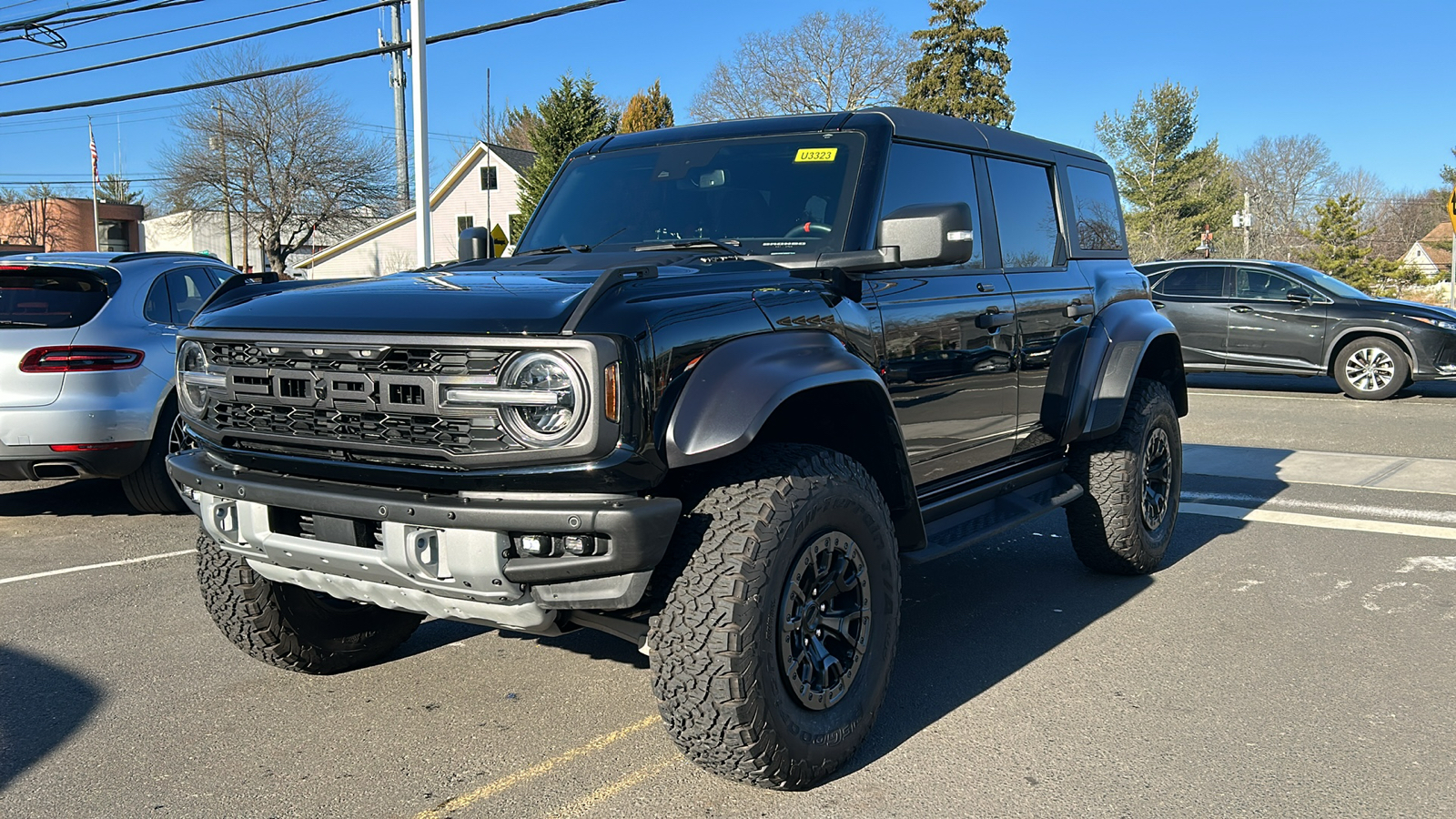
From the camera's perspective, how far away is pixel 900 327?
412cm

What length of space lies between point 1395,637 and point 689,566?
3383mm

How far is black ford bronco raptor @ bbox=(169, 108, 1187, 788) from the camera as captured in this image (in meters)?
2.96

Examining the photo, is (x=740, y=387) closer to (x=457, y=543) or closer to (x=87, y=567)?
(x=457, y=543)

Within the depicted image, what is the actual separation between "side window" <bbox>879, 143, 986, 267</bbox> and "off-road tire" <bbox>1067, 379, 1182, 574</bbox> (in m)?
1.32

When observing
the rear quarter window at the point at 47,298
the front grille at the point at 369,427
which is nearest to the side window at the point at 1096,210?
the front grille at the point at 369,427

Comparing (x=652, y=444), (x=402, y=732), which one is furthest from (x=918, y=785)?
(x=402, y=732)

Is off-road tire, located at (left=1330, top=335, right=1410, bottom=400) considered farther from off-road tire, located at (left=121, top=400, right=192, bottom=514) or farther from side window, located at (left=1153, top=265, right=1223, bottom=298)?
off-road tire, located at (left=121, top=400, right=192, bottom=514)

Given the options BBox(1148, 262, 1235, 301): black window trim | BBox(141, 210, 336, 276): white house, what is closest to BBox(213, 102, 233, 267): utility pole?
BBox(141, 210, 336, 276): white house

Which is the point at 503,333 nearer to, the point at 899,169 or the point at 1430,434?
the point at 899,169

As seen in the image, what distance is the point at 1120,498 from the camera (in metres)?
5.48

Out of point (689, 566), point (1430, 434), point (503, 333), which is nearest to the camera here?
point (503, 333)

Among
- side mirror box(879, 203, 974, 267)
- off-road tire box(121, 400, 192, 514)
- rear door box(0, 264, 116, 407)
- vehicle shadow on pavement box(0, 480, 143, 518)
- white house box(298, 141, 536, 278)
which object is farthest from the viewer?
white house box(298, 141, 536, 278)

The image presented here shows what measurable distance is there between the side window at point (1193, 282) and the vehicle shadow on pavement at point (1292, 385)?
1353 mm

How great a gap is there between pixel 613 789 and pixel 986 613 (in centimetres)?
237
